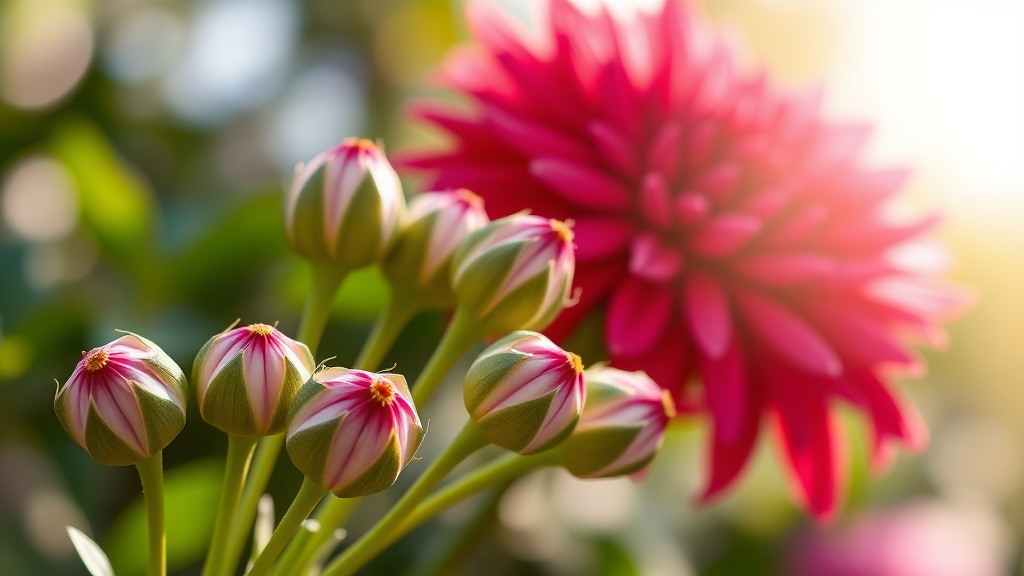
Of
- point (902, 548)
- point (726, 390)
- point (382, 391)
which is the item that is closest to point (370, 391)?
point (382, 391)

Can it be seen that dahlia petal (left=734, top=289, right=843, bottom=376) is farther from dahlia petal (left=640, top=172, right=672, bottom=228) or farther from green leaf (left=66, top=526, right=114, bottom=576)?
green leaf (left=66, top=526, right=114, bottom=576)

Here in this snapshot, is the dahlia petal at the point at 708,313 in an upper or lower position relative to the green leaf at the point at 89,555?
upper

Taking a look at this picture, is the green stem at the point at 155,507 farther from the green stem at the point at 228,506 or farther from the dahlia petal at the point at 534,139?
the dahlia petal at the point at 534,139

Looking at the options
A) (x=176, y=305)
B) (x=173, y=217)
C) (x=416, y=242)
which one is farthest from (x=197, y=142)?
(x=416, y=242)

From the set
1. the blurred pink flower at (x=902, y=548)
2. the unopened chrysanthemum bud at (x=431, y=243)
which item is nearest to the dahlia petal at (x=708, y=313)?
the unopened chrysanthemum bud at (x=431, y=243)

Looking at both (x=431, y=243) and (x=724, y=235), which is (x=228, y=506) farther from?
(x=724, y=235)
